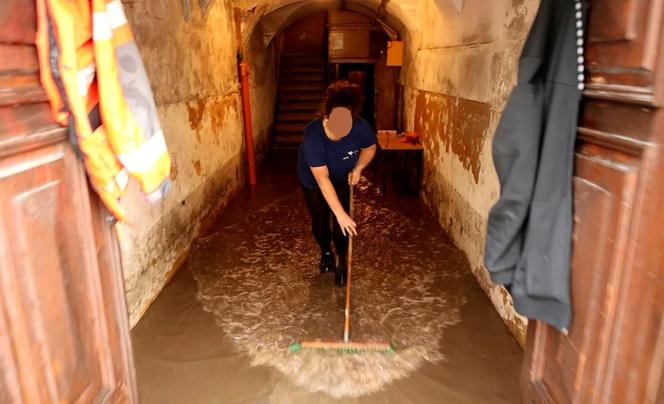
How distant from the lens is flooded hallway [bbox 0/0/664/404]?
42.8 inches

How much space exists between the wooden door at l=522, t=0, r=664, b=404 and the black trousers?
2.28 meters

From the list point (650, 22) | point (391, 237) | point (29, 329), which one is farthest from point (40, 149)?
point (391, 237)

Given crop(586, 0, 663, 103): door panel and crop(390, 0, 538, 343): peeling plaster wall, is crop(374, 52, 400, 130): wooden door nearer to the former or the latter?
crop(390, 0, 538, 343): peeling plaster wall

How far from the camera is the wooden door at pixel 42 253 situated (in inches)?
40.4

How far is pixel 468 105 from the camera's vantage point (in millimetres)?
3795

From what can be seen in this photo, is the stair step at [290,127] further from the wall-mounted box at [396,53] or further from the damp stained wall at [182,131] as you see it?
the damp stained wall at [182,131]

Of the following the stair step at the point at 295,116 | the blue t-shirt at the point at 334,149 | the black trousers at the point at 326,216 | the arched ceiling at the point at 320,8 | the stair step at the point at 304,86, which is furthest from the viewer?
the stair step at the point at 304,86

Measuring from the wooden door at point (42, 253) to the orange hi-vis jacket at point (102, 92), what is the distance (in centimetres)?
4

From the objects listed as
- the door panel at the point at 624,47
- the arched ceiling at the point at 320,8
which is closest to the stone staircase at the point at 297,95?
the arched ceiling at the point at 320,8

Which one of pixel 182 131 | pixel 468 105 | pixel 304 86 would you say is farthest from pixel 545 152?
pixel 304 86

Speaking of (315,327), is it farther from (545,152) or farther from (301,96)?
(301,96)

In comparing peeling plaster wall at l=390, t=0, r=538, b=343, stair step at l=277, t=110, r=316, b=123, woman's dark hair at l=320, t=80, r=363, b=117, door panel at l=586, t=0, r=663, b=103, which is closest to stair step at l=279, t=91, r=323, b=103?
stair step at l=277, t=110, r=316, b=123

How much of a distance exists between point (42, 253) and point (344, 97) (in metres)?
2.15

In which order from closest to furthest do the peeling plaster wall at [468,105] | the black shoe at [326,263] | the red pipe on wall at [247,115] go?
the peeling plaster wall at [468,105] → the black shoe at [326,263] → the red pipe on wall at [247,115]
